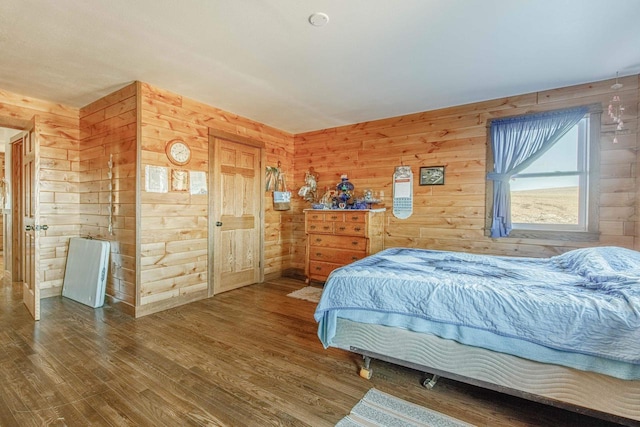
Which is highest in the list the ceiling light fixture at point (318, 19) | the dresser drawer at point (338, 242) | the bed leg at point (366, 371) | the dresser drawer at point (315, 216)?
the ceiling light fixture at point (318, 19)

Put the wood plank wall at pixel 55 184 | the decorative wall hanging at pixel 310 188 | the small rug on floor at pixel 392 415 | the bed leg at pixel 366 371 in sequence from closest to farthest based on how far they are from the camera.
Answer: the small rug on floor at pixel 392 415, the bed leg at pixel 366 371, the wood plank wall at pixel 55 184, the decorative wall hanging at pixel 310 188

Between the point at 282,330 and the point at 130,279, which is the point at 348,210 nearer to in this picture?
the point at 282,330

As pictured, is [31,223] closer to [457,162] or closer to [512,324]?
[512,324]

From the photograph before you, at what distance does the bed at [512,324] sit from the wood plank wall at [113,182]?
2.41 metres

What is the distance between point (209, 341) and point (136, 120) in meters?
2.38

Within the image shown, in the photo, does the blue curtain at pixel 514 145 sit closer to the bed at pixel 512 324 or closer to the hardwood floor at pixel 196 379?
the bed at pixel 512 324

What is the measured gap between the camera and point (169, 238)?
3326mm

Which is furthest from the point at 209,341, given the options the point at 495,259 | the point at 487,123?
the point at 487,123

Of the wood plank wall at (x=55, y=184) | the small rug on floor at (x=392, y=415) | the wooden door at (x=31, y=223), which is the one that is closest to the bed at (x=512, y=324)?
the small rug on floor at (x=392, y=415)

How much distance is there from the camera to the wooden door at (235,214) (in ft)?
12.7

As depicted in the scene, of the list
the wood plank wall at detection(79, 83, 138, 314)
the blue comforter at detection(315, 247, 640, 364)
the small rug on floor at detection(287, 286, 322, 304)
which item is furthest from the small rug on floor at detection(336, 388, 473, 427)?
the wood plank wall at detection(79, 83, 138, 314)

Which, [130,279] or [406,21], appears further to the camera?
[130,279]

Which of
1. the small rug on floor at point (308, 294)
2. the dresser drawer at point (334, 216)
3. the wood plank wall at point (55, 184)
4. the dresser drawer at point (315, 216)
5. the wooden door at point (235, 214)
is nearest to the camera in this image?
the wood plank wall at point (55, 184)

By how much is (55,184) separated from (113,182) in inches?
42.7
